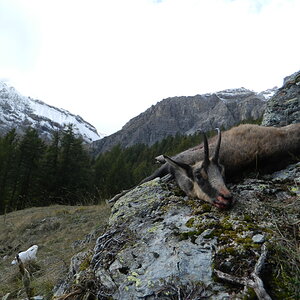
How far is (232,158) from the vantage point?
194 inches

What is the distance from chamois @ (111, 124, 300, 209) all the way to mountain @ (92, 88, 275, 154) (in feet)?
473

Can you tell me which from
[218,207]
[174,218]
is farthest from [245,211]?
[174,218]

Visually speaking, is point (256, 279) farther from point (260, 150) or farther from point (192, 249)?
point (260, 150)

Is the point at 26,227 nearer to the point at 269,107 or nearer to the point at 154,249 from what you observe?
the point at 154,249

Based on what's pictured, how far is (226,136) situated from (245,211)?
3070 mm

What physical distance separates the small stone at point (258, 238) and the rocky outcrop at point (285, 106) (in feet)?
18.2

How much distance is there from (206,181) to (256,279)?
2.12m

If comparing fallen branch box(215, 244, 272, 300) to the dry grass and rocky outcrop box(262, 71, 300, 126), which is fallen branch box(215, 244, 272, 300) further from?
rocky outcrop box(262, 71, 300, 126)

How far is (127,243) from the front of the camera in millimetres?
2865

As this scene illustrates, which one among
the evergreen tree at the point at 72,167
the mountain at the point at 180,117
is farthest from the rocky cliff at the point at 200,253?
the mountain at the point at 180,117

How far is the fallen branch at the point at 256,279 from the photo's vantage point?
1709 millimetres

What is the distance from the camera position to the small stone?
2.26 metres

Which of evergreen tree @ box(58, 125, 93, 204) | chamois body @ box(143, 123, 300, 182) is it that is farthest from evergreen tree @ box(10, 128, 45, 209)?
chamois body @ box(143, 123, 300, 182)

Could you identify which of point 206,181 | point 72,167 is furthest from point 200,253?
point 72,167
